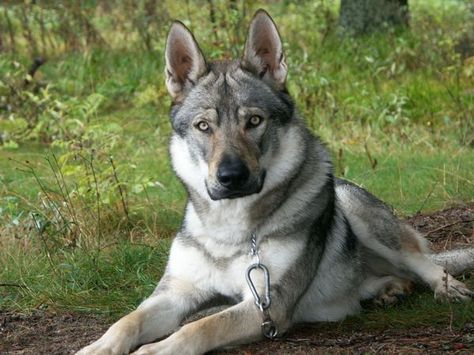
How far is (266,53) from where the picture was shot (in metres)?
4.80

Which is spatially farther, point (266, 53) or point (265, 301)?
point (266, 53)

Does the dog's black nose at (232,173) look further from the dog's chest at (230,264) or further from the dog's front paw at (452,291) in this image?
the dog's front paw at (452,291)

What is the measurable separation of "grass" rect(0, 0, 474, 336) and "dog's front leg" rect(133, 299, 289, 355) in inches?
31.7

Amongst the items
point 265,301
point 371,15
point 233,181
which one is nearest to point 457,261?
point 265,301

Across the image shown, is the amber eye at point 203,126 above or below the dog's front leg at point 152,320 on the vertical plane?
above

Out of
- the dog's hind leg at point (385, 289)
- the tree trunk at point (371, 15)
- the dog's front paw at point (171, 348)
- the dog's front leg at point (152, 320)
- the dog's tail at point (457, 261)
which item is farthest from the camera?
the tree trunk at point (371, 15)

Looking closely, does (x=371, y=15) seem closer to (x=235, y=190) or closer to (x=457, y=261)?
(x=457, y=261)

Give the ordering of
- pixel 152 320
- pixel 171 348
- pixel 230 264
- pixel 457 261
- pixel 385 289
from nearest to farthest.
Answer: pixel 171 348
pixel 152 320
pixel 230 264
pixel 385 289
pixel 457 261

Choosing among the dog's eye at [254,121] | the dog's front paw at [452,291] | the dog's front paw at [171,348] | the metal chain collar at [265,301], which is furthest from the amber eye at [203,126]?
the dog's front paw at [452,291]

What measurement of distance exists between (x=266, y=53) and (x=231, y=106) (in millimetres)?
527

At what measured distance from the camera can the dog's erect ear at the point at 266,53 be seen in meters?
4.70

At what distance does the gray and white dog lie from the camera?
4238 mm

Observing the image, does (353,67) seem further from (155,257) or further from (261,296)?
(261,296)

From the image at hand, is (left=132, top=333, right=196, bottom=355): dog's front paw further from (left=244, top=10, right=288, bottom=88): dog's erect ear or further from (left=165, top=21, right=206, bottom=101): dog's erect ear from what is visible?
(left=244, top=10, right=288, bottom=88): dog's erect ear
